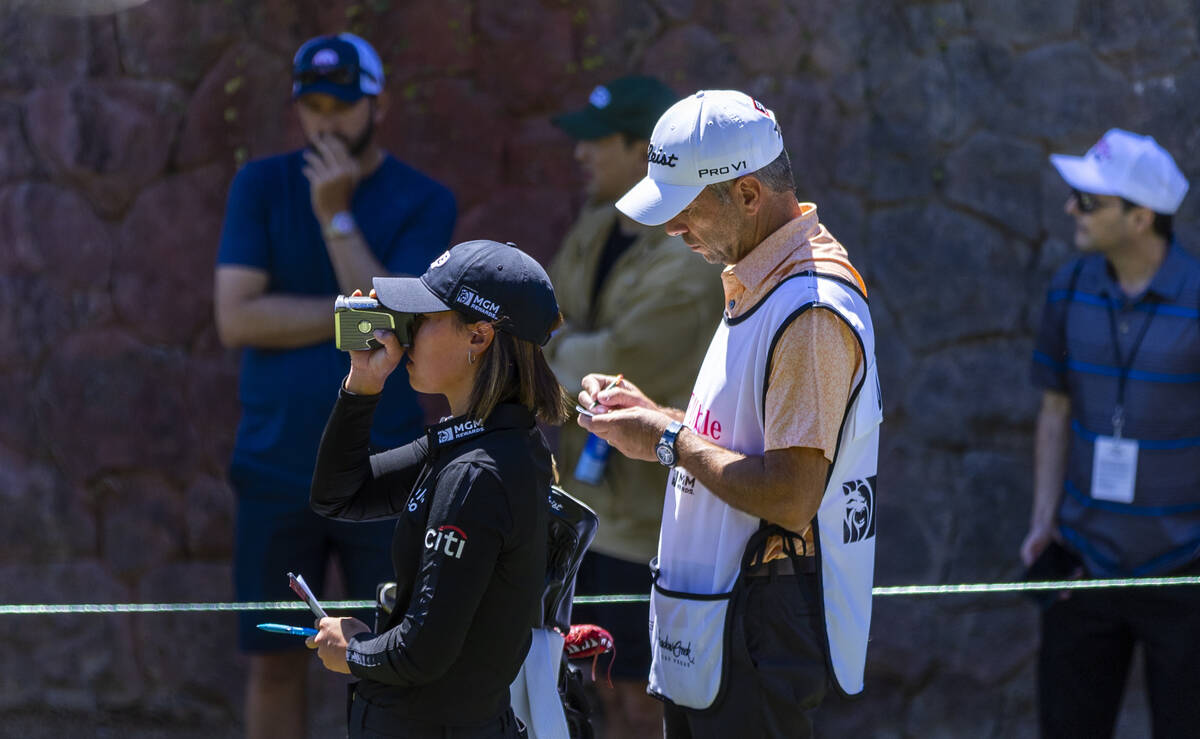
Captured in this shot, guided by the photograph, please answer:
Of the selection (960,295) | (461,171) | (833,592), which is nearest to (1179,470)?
(960,295)

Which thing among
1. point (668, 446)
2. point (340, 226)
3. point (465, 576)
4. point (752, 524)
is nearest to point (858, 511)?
point (752, 524)

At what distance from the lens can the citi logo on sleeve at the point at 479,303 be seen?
236 cm

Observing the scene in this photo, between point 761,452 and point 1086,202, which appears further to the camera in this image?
point 1086,202

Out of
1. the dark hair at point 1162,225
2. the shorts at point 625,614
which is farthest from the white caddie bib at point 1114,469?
the shorts at point 625,614

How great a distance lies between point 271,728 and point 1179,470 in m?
2.61

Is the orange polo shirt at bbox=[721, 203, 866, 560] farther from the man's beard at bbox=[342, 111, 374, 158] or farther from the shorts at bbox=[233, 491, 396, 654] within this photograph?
the man's beard at bbox=[342, 111, 374, 158]

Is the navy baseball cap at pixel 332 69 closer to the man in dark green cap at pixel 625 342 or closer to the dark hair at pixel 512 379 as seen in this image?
the man in dark green cap at pixel 625 342

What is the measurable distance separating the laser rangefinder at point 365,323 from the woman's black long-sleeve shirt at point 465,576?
0.62 feet

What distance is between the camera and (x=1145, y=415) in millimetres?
3719

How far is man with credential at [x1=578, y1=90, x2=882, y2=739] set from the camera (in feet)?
8.09

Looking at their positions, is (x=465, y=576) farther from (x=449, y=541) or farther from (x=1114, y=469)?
(x=1114, y=469)

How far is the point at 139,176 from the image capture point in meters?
4.77

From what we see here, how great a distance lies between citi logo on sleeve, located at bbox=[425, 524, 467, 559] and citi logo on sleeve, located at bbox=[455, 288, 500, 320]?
14.5 inches

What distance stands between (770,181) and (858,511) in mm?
628
